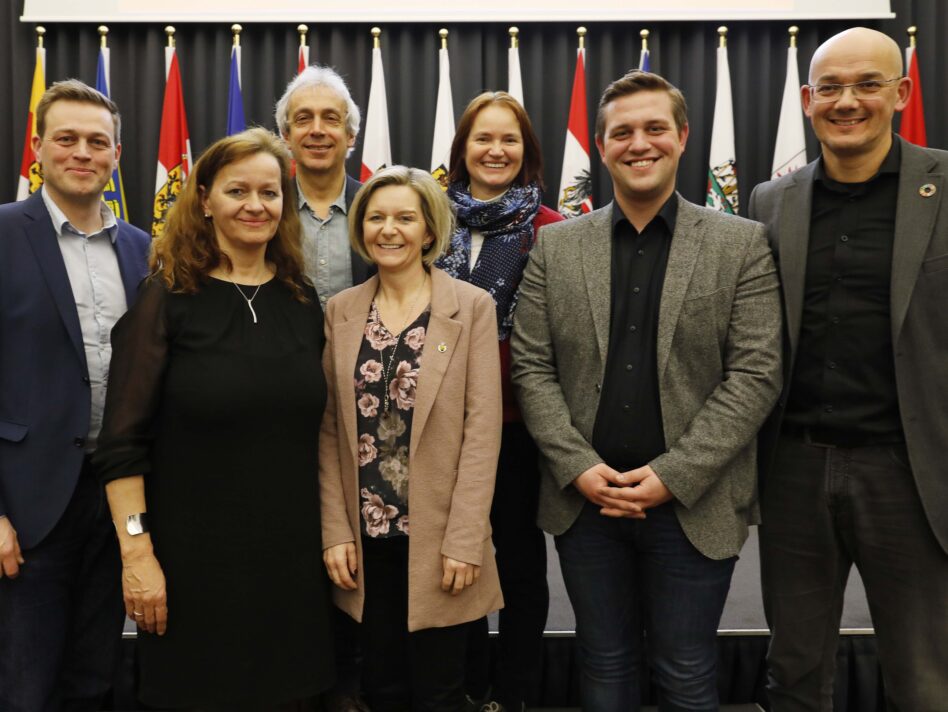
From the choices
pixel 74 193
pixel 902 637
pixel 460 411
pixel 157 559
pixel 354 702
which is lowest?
pixel 354 702

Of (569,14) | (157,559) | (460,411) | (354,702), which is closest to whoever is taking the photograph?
(157,559)

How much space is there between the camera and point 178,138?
15.8ft

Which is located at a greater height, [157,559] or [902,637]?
[157,559]

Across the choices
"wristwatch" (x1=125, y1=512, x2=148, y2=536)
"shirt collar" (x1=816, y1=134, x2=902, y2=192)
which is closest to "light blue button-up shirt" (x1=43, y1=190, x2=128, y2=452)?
"wristwatch" (x1=125, y1=512, x2=148, y2=536)

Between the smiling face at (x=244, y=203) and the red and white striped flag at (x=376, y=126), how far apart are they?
3.14m

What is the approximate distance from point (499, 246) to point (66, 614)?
1374mm

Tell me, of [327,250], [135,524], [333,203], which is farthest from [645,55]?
[135,524]

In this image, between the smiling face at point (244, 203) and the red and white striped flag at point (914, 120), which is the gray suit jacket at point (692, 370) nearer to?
the smiling face at point (244, 203)

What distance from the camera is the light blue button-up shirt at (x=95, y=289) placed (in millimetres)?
1817

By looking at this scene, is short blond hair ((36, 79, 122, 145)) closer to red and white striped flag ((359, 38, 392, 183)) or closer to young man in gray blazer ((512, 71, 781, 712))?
young man in gray blazer ((512, 71, 781, 712))

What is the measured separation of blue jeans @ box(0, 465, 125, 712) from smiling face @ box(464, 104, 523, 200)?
122 centimetres

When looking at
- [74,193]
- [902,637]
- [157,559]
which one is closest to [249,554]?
[157,559]

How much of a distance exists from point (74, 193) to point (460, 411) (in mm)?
1039

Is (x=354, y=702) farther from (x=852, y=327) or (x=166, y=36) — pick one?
(x=166, y=36)
